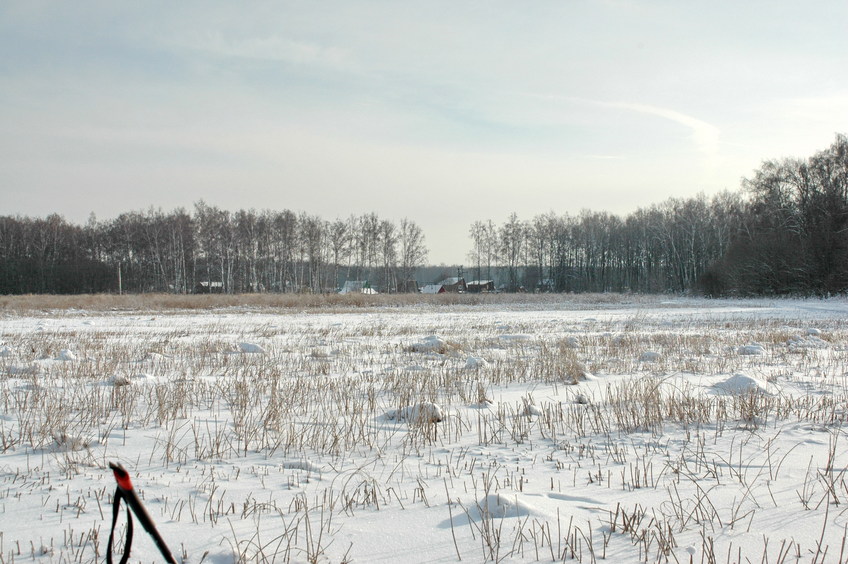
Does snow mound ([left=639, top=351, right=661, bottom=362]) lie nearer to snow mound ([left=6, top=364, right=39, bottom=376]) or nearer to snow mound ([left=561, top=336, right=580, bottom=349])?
snow mound ([left=561, top=336, right=580, bottom=349])

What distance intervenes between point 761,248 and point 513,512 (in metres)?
51.0

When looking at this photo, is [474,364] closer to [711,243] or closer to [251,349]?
[251,349]

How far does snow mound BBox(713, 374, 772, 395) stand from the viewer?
6.04 m

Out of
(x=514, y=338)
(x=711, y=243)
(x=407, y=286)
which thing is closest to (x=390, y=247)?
(x=407, y=286)

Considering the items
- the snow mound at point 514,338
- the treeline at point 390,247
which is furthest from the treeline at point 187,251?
the snow mound at point 514,338

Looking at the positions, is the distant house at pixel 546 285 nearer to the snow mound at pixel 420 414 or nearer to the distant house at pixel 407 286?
the distant house at pixel 407 286

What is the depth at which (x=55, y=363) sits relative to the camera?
9.00 metres

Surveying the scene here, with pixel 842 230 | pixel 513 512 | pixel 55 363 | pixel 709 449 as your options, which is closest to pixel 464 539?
pixel 513 512

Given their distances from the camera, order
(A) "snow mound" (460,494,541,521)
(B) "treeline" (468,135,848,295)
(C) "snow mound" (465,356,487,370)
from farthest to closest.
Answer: (B) "treeline" (468,135,848,295)
(C) "snow mound" (465,356,487,370)
(A) "snow mound" (460,494,541,521)

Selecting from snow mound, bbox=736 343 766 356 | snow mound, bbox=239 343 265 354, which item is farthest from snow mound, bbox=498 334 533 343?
snow mound, bbox=239 343 265 354

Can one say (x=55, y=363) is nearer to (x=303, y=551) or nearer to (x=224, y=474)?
(x=224, y=474)

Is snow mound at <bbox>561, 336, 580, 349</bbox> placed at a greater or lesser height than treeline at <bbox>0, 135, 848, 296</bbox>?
lesser

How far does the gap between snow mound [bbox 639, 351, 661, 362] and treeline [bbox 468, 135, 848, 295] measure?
3827 centimetres

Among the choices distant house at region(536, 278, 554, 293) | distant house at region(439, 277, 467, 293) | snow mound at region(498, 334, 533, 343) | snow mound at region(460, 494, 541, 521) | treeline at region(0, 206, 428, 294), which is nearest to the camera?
snow mound at region(460, 494, 541, 521)
